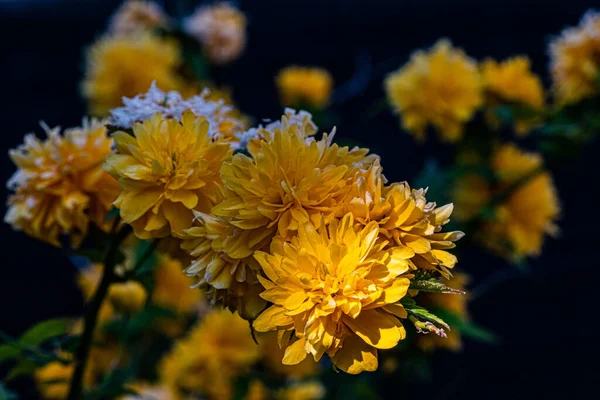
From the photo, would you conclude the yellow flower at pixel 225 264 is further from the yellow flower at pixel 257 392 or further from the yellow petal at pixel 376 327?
the yellow flower at pixel 257 392

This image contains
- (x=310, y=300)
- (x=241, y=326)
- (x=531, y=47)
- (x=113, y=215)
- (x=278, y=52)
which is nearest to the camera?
(x=310, y=300)

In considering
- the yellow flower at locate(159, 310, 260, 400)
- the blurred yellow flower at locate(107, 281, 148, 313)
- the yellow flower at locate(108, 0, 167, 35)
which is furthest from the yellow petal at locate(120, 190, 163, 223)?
the yellow flower at locate(108, 0, 167, 35)

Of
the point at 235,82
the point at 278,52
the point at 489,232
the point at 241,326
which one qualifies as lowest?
the point at 241,326

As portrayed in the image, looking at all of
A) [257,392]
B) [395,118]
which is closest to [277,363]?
[257,392]

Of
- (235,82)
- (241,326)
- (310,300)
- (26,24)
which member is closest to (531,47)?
(235,82)

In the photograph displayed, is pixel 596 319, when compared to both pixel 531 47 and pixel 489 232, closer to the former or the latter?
pixel 531 47

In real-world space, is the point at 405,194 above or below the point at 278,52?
below

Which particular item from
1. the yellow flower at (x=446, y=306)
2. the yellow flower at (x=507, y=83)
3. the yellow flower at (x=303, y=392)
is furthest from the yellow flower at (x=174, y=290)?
the yellow flower at (x=507, y=83)
